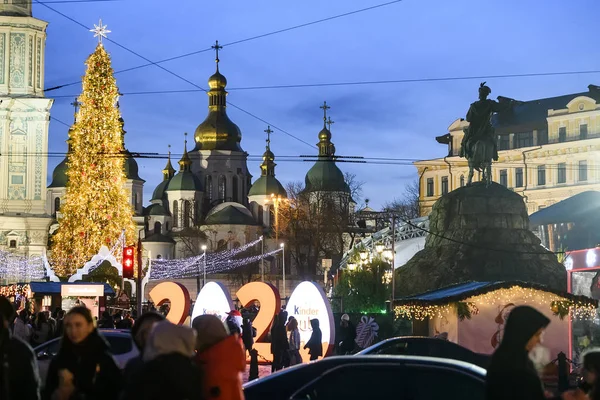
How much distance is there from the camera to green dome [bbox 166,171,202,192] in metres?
128

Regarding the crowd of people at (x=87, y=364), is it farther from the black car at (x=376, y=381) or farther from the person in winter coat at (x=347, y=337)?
the person in winter coat at (x=347, y=337)

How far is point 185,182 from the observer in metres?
128

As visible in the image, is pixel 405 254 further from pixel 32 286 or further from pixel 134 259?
pixel 134 259

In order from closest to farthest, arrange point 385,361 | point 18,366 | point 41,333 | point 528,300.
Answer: point 18,366 → point 385,361 → point 41,333 → point 528,300

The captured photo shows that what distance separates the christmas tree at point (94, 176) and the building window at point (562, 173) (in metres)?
30.9

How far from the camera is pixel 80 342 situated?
8.12m

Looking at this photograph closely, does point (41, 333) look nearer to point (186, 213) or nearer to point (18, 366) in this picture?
point (18, 366)

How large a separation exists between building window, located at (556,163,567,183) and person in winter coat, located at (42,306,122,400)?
72.2 metres

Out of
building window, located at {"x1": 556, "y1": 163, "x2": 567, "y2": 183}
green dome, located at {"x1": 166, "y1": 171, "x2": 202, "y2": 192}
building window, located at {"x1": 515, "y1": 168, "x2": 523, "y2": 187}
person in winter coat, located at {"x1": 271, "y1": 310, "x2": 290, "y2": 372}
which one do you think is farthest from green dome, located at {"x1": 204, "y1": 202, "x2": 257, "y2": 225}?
person in winter coat, located at {"x1": 271, "y1": 310, "x2": 290, "y2": 372}

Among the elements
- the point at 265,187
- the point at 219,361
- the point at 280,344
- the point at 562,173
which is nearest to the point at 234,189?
the point at 265,187

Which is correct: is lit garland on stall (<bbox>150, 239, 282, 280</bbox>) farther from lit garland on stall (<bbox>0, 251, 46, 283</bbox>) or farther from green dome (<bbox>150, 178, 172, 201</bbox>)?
Answer: green dome (<bbox>150, 178, 172, 201</bbox>)

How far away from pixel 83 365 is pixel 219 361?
89 centimetres

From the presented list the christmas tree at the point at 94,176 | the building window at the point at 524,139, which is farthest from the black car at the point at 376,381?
the building window at the point at 524,139

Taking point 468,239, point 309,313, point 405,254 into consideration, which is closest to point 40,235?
point 405,254
